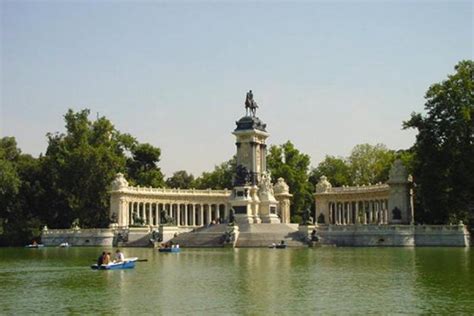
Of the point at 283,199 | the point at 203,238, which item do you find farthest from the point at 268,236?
the point at 283,199

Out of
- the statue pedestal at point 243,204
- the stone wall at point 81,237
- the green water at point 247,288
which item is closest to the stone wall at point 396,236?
the statue pedestal at point 243,204

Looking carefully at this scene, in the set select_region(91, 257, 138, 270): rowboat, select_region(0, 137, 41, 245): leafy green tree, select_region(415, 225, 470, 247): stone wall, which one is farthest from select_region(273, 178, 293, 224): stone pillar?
select_region(91, 257, 138, 270): rowboat

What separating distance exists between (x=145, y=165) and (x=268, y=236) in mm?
43319

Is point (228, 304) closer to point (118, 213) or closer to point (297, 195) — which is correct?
point (118, 213)

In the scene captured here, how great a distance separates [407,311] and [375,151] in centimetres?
8467

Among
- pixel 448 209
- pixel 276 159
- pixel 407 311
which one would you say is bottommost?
pixel 407 311

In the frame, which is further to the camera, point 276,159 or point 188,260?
point 276,159

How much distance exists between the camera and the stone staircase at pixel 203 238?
218 feet

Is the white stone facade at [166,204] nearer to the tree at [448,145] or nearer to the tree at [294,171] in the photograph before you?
the tree at [294,171]

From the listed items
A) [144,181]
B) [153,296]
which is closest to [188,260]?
[153,296]

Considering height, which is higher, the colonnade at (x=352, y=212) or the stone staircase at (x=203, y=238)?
the colonnade at (x=352, y=212)

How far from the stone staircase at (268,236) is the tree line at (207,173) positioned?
12013 mm

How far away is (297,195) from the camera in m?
101

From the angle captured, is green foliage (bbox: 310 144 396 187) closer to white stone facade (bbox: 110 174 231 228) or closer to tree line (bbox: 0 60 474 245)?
tree line (bbox: 0 60 474 245)
